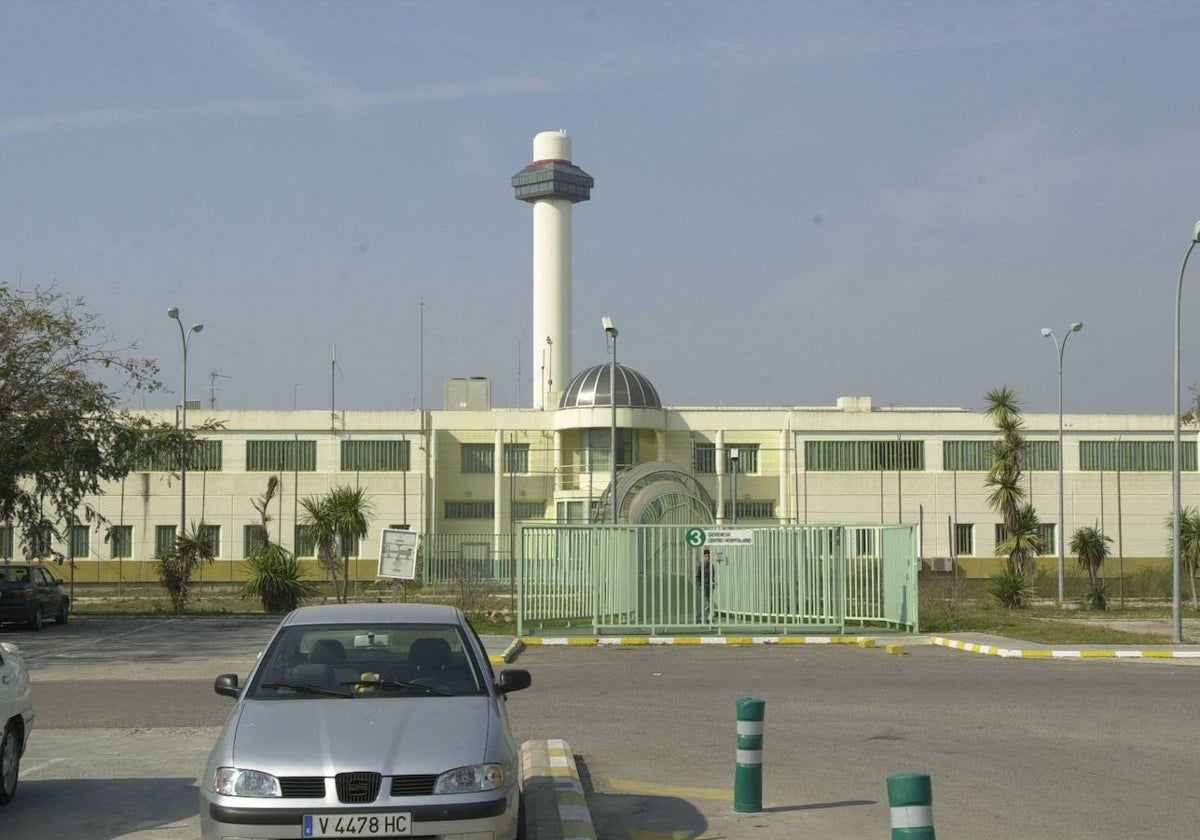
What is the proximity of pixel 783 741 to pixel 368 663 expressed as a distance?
18.8 feet

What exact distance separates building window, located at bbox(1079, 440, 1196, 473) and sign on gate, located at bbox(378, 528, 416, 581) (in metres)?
47.2

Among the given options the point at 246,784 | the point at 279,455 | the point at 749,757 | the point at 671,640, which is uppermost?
the point at 279,455

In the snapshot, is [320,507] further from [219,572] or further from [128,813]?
[128,813]

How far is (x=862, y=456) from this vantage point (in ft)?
208

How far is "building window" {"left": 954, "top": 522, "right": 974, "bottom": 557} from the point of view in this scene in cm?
6266

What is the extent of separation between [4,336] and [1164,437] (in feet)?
177

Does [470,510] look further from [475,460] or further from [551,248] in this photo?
[551,248]

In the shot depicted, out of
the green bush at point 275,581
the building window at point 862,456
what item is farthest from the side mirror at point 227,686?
the building window at point 862,456

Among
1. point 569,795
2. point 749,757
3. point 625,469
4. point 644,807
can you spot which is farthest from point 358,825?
point 625,469

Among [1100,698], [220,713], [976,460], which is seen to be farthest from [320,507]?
[976,460]

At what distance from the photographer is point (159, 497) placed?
61.0 meters

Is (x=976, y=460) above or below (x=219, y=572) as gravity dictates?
above

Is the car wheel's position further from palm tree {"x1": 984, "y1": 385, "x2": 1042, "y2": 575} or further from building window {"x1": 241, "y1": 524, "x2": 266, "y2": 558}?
building window {"x1": 241, "y1": 524, "x2": 266, "y2": 558}

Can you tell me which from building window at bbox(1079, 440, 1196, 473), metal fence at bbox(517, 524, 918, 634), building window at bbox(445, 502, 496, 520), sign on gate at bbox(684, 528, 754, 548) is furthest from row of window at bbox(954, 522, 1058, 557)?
sign on gate at bbox(684, 528, 754, 548)
